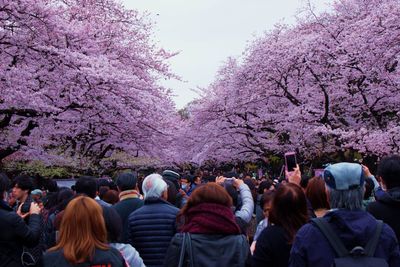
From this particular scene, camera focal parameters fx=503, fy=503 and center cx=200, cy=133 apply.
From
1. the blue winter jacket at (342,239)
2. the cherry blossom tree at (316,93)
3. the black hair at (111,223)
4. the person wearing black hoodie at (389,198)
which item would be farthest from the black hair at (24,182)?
the cherry blossom tree at (316,93)

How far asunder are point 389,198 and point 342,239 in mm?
1361

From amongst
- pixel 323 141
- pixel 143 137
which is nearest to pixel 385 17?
pixel 323 141

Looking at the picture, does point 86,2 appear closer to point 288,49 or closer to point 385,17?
point 288,49

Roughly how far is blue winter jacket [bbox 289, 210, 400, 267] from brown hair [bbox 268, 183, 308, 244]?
53cm

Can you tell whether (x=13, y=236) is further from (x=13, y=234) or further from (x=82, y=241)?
(x=82, y=241)

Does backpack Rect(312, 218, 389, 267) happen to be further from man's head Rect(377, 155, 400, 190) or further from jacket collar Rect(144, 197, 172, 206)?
jacket collar Rect(144, 197, 172, 206)

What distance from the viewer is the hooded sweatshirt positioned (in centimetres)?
363

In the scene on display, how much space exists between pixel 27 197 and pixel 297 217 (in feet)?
10.8

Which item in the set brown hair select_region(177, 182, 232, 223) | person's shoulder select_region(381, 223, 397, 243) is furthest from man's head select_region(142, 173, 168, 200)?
person's shoulder select_region(381, 223, 397, 243)

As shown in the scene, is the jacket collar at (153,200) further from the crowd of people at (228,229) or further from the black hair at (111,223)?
the black hair at (111,223)

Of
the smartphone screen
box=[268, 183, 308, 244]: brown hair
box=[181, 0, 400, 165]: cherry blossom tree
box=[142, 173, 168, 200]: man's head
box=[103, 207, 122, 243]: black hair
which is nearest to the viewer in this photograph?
box=[268, 183, 308, 244]: brown hair

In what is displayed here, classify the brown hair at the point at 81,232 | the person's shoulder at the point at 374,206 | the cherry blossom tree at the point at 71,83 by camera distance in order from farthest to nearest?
the cherry blossom tree at the point at 71,83 < the person's shoulder at the point at 374,206 < the brown hair at the point at 81,232

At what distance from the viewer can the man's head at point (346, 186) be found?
2.63 meters

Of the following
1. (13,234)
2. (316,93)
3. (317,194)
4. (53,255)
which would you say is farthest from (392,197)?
(316,93)
